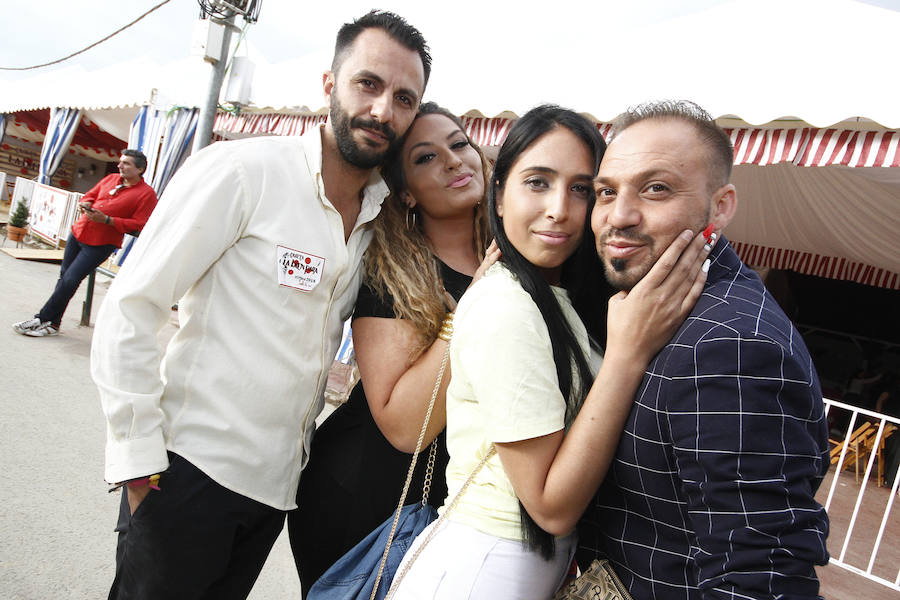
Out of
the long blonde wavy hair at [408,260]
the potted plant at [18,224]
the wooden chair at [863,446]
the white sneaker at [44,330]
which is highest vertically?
the long blonde wavy hair at [408,260]

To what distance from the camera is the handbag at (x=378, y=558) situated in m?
1.52

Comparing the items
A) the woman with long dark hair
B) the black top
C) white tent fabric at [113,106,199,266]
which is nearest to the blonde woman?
the black top

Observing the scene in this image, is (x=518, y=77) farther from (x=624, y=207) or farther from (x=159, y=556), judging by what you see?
(x=159, y=556)

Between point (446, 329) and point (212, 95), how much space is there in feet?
15.9

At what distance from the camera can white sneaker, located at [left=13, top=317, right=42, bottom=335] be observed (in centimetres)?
584

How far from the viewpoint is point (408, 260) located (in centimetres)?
189

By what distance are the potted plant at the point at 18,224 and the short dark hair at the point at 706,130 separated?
1531 cm

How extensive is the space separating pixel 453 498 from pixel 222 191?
3.57 ft

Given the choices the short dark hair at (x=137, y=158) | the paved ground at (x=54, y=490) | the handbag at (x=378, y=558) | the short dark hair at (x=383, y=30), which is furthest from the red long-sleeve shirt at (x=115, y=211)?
the handbag at (x=378, y=558)

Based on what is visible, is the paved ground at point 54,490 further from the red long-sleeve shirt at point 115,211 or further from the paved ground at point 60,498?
the red long-sleeve shirt at point 115,211

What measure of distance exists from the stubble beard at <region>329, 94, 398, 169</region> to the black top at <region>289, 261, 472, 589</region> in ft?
1.40

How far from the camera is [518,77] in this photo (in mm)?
5188

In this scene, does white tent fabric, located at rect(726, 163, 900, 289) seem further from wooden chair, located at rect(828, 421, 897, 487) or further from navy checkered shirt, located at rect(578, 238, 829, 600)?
navy checkered shirt, located at rect(578, 238, 829, 600)

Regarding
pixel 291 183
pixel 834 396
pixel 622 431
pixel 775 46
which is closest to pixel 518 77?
pixel 775 46
